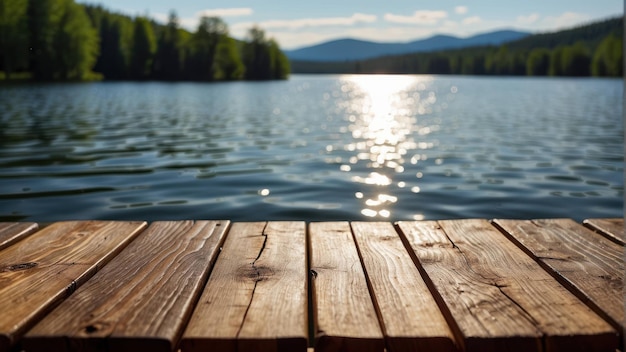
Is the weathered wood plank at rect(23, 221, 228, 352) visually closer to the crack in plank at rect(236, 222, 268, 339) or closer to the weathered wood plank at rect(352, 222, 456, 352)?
the crack in plank at rect(236, 222, 268, 339)

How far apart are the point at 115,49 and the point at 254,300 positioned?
324 feet

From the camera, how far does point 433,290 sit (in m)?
2.35

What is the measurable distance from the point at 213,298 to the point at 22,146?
11165mm

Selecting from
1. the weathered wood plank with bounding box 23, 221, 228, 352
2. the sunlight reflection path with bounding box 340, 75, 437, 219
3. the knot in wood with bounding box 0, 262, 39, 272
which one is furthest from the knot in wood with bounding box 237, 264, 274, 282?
the sunlight reflection path with bounding box 340, 75, 437, 219

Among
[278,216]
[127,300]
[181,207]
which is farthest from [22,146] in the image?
[127,300]

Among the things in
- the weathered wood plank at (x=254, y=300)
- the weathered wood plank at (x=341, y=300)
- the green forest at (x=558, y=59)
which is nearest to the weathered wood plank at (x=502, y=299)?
the weathered wood plank at (x=341, y=300)

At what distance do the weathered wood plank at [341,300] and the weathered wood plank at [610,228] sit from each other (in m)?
1.51

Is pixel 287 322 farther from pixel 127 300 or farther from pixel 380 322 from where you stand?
pixel 127 300

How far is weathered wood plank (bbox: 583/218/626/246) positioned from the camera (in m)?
3.12

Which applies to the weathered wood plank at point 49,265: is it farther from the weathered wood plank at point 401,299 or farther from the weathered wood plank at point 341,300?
the weathered wood plank at point 401,299

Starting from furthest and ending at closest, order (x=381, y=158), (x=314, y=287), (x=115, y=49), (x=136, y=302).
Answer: (x=115, y=49) < (x=381, y=158) < (x=314, y=287) < (x=136, y=302)

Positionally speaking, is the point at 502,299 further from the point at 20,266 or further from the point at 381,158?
the point at 381,158

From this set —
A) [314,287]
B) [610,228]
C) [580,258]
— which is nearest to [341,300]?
[314,287]

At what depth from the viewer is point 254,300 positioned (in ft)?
7.27
